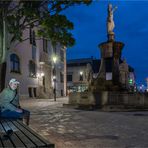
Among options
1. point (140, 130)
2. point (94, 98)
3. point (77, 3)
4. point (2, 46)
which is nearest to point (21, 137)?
point (140, 130)

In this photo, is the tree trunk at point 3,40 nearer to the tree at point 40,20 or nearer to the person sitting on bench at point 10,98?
the tree at point 40,20

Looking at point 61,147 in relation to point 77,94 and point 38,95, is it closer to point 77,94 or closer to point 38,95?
point 77,94

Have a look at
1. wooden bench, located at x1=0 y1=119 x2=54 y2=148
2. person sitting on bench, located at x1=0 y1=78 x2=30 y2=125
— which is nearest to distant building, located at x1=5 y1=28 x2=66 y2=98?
person sitting on bench, located at x1=0 y1=78 x2=30 y2=125

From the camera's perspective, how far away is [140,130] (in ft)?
33.1

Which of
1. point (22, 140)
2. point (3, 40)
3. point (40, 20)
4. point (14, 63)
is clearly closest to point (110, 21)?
point (40, 20)

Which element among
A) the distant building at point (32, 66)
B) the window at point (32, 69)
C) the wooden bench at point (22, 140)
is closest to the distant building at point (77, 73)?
the distant building at point (32, 66)

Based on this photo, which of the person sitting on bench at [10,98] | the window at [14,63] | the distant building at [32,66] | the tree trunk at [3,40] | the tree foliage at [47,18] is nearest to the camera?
the person sitting on bench at [10,98]

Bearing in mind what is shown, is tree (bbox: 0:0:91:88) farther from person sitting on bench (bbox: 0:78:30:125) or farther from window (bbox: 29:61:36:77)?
window (bbox: 29:61:36:77)

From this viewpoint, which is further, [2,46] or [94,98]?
[94,98]

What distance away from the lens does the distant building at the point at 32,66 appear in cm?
3778

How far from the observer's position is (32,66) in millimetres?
42938

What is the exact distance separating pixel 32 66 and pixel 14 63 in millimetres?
5336

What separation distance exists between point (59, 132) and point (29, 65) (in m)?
32.6

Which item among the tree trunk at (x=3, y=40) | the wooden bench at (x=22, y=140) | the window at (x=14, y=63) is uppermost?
the window at (x=14, y=63)
